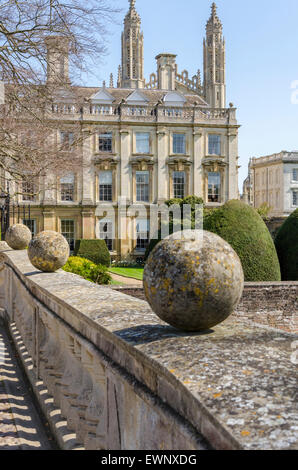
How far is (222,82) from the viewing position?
182 feet

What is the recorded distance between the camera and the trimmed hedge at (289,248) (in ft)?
53.7

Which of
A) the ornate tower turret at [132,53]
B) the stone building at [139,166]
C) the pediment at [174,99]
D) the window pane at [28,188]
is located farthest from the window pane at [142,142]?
the window pane at [28,188]

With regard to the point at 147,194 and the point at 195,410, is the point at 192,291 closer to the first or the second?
the point at 195,410

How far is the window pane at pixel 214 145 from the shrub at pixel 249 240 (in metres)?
26.1

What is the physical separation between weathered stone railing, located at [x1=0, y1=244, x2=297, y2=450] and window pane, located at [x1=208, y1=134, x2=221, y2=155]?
120ft

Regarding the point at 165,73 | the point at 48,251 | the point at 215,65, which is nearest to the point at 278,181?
the point at 215,65

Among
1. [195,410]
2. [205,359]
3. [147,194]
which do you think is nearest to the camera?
[195,410]

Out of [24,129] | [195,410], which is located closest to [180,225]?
[24,129]

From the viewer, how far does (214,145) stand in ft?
134

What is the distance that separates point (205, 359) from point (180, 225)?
31.1 meters

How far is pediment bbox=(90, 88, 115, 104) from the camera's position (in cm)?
4041

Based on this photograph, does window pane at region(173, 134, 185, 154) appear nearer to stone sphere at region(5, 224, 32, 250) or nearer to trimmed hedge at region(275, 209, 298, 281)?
trimmed hedge at region(275, 209, 298, 281)

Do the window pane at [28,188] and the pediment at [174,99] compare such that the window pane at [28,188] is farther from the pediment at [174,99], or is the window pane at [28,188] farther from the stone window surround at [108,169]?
the pediment at [174,99]

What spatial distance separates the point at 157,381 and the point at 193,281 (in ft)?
1.96
